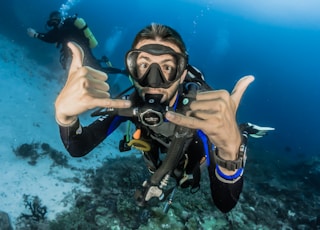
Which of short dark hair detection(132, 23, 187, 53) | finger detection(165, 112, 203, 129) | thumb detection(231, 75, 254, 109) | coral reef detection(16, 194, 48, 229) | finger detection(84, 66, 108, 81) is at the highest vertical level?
short dark hair detection(132, 23, 187, 53)

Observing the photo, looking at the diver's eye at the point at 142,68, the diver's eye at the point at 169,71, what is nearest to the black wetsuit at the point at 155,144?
the diver's eye at the point at 142,68

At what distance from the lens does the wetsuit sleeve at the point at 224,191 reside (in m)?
2.84

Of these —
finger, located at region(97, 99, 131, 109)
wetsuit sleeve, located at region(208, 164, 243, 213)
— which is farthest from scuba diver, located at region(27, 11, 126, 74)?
finger, located at region(97, 99, 131, 109)

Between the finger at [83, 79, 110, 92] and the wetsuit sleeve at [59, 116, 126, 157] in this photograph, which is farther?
the wetsuit sleeve at [59, 116, 126, 157]

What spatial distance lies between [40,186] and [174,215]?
4.31 meters

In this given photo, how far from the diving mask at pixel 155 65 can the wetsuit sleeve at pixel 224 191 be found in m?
1.14

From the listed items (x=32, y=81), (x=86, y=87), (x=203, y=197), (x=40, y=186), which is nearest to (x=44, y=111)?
(x=32, y=81)

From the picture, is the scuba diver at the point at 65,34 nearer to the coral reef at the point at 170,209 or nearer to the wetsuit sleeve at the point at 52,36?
the wetsuit sleeve at the point at 52,36

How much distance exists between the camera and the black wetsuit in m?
2.94

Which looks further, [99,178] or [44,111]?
[44,111]

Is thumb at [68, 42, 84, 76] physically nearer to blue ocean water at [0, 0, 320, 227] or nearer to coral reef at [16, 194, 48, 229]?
coral reef at [16, 194, 48, 229]

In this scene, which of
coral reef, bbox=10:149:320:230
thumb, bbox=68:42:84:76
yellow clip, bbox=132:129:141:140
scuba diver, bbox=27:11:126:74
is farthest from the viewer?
scuba diver, bbox=27:11:126:74

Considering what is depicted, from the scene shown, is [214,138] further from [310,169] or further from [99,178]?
[310,169]

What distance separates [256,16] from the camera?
4995 inches
